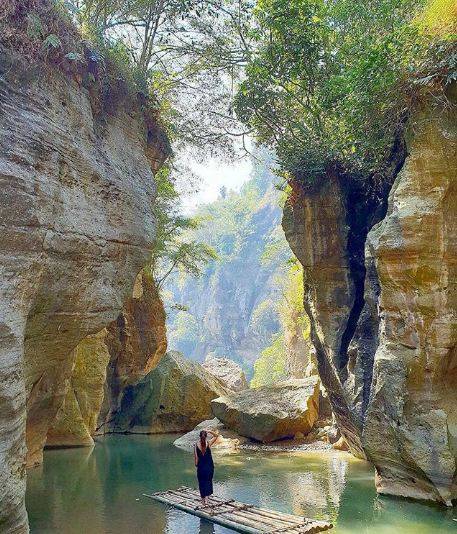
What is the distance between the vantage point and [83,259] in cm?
951

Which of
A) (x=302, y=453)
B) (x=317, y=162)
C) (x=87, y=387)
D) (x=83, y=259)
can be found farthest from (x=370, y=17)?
(x=87, y=387)

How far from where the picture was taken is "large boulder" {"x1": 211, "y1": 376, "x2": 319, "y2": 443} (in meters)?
17.9

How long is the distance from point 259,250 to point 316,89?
75.6 m

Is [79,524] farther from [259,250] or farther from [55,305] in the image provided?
[259,250]

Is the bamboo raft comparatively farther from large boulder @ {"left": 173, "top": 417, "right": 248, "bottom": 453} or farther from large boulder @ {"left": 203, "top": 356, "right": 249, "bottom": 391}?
large boulder @ {"left": 203, "top": 356, "right": 249, "bottom": 391}

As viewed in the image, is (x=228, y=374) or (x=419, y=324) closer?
(x=419, y=324)

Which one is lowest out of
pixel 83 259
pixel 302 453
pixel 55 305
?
pixel 302 453

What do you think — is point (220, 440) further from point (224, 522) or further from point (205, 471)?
point (224, 522)

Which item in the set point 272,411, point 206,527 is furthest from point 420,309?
point 272,411

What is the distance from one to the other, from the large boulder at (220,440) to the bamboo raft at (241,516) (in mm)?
7229

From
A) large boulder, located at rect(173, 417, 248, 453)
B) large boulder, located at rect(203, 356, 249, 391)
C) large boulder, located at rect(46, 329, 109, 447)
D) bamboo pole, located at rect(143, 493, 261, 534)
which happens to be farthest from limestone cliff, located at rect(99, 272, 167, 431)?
bamboo pole, located at rect(143, 493, 261, 534)

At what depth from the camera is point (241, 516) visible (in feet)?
29.4

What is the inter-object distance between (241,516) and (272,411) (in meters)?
9.25

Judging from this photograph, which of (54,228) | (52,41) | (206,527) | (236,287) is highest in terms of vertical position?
(236,287)
